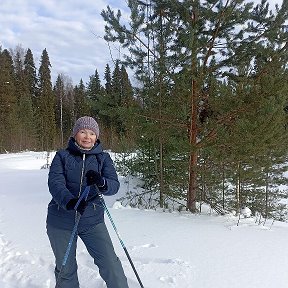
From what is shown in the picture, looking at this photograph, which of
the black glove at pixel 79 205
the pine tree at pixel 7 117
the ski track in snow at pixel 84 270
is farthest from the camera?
the pine tree at pixel 7 117

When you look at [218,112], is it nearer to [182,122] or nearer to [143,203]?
[182,122]

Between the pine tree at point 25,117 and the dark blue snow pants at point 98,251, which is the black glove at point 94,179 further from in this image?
the pine tree at point 25,117

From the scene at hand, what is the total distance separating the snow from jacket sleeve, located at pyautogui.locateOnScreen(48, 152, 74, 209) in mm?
1409

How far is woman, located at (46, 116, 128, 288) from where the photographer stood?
3230 mm

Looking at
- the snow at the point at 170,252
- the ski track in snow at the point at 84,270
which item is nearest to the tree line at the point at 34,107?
the snow at the point at 170,252

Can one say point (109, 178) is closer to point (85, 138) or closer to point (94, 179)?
point (94, 179)

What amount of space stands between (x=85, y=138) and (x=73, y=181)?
1.34 feet

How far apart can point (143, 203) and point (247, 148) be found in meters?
3.04

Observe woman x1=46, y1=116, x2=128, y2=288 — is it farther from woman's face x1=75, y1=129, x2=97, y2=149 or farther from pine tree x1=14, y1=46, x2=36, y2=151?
pine tree x1=14, y1=46, x2=36, y2=151

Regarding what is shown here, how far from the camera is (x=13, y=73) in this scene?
48125 mm

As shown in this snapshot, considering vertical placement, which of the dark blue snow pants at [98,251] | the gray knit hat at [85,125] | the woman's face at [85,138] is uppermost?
the gray knit hat at [85,125]

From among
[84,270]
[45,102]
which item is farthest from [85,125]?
[45,102]

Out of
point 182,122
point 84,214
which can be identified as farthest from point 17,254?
point 182,122

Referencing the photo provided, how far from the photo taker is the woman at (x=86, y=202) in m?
3.23
